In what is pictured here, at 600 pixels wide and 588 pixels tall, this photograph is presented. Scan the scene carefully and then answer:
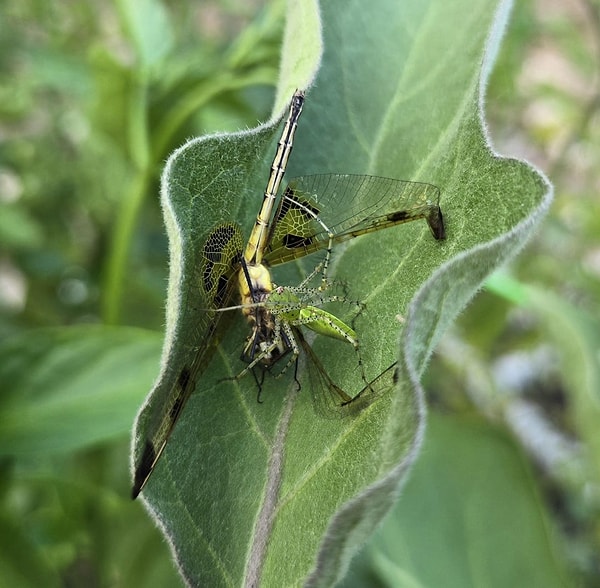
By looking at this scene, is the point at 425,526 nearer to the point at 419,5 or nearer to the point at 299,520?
the point at 299,520

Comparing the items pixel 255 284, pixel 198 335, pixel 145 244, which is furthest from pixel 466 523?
pixel 145 244

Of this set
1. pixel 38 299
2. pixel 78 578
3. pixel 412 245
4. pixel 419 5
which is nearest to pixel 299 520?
pixel 412 245

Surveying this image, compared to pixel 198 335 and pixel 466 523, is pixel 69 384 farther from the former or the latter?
pixel 466 523

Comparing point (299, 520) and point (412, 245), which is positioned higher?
point (412, 245)

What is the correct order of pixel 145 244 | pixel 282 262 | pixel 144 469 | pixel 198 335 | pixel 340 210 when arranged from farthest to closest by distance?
1. pixel 145 244
2. pixel 282 262
3. pixel 340 210
4. pixel 198 335
5. pixel 144 469

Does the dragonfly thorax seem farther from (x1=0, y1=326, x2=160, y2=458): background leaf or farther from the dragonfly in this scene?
(x1=0, y1=326, x2=160, y2=458): background leaf

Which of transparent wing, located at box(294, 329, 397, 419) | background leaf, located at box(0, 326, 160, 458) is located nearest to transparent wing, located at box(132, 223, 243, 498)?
transparent wing, located at box(294, 329, 397, 419)
